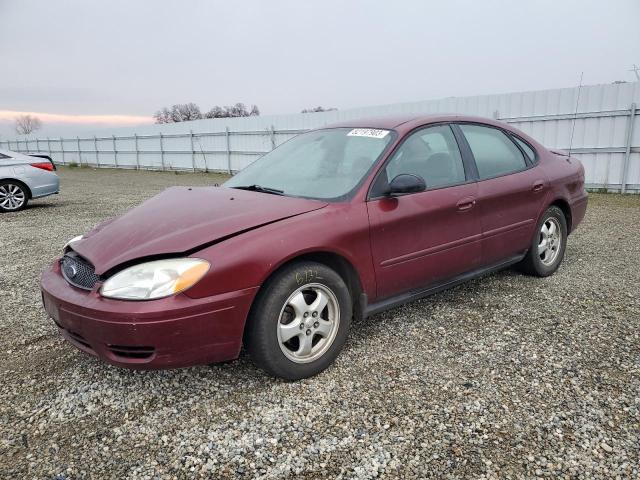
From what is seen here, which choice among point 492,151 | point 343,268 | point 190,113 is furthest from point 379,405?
point 190,113

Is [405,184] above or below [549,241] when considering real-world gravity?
above

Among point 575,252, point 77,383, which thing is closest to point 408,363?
point 77,383

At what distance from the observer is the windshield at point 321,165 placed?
303 centimetres

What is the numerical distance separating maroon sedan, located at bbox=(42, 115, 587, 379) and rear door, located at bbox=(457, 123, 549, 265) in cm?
1

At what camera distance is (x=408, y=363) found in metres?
2.85

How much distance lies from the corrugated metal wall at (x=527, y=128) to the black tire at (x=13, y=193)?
8762mm

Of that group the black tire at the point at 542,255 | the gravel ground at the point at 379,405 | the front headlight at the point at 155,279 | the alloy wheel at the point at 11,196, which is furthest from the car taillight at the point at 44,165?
the black tire at the point at 542,255

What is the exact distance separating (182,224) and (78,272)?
2.03 ft

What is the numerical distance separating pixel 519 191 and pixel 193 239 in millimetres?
2696

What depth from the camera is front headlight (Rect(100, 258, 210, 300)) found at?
2.26 meters

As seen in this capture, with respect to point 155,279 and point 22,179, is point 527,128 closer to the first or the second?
point 155,279

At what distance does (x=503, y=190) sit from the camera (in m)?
3.68

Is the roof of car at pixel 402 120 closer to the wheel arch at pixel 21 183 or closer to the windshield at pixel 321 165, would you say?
the windshield at pixel 321 165

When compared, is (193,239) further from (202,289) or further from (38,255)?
(38,255)
